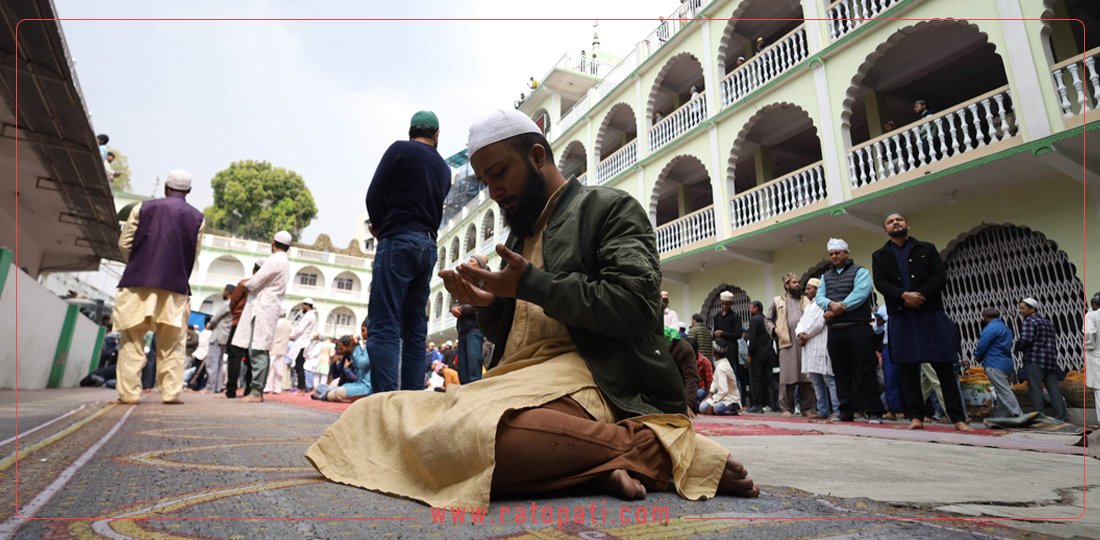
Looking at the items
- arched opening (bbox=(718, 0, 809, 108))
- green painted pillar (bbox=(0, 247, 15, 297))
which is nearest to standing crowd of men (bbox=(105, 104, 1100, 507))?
green painted pillar (bbox=(0, 247, 15, 297))

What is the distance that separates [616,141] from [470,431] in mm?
16473

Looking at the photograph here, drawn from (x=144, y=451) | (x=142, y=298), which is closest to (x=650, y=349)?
(x=144, y=451)

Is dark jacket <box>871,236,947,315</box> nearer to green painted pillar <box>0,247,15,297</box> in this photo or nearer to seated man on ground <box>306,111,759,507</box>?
seated man on ground <box>306,111,759,507</box>

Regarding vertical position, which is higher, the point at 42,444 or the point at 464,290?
the point at 464,290

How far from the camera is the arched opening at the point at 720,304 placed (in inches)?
452

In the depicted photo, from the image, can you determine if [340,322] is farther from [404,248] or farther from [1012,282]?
[404,248]

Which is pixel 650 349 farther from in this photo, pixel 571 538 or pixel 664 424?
pixel 571 538

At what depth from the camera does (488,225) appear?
2289cm

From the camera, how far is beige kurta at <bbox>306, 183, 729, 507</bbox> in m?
1.08

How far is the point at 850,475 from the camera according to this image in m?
1.61

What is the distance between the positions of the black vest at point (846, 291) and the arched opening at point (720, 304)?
6351 mm

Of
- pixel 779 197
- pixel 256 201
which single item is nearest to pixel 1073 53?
pixel 779 197

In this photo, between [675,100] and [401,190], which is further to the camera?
[675,100]

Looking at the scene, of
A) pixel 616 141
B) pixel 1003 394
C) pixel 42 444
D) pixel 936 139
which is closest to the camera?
pixel 42 444
